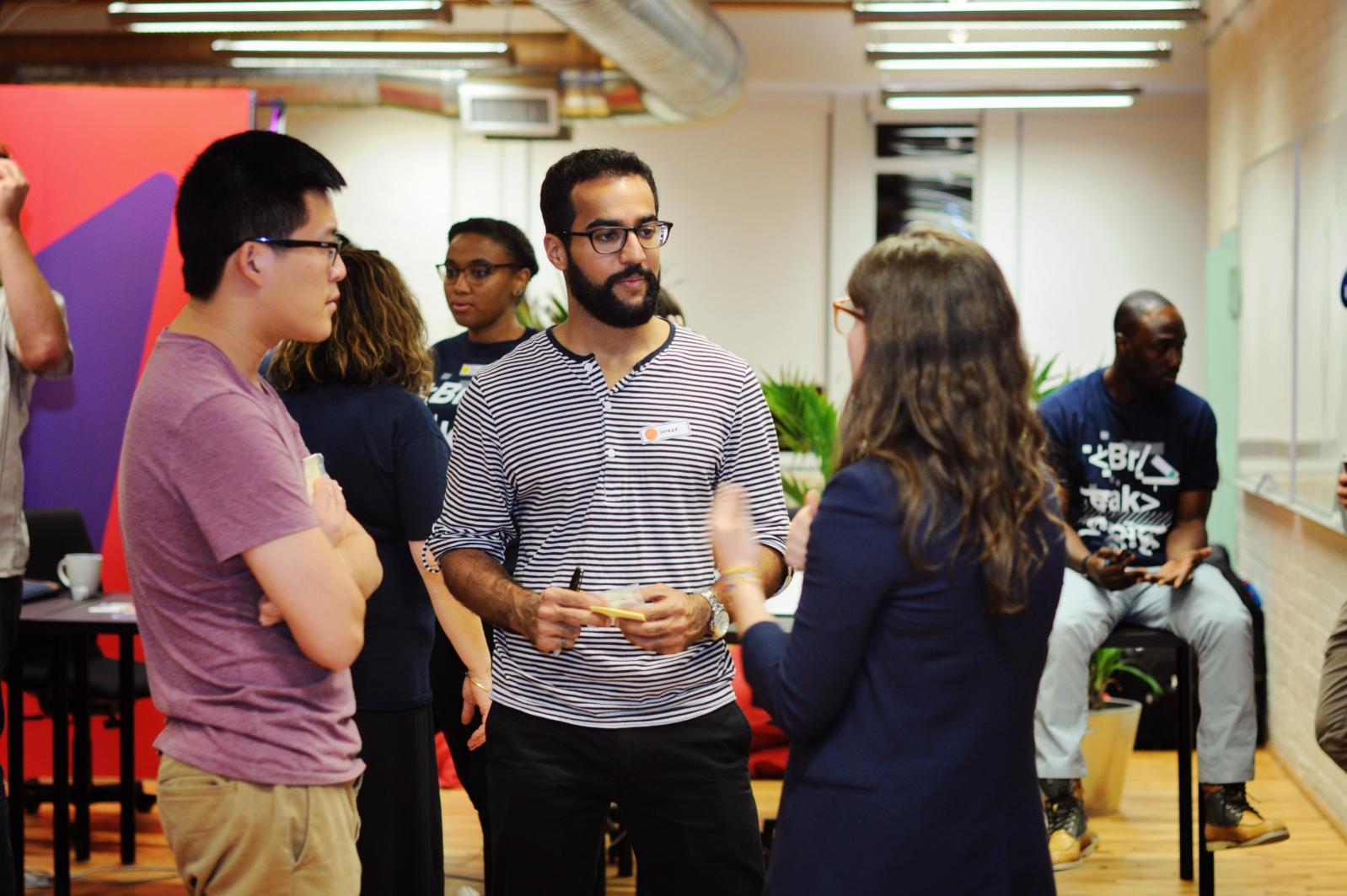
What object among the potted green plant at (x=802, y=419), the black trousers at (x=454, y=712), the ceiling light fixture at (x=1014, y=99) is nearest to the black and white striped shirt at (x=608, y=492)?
the black trousers at (x=454, y=712)

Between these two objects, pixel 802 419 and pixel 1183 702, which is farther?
pixel 802 419

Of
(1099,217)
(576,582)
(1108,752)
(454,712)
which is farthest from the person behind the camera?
(1099,217)

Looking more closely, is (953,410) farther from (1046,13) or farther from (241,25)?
(241,25)

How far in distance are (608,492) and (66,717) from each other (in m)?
2.50

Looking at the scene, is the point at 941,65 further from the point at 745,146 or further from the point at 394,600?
the point at 394,600

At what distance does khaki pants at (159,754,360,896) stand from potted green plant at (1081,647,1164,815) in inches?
145

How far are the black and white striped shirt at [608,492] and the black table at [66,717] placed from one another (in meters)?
1.80

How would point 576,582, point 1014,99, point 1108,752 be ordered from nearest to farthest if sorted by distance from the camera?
point 576,582 < point 1108,752 < point 1014,99

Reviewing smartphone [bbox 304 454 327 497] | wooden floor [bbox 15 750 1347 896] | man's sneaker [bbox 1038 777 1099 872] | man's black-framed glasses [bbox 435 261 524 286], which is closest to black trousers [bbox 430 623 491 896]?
wooden floor [bbox 15 750 1347 896]

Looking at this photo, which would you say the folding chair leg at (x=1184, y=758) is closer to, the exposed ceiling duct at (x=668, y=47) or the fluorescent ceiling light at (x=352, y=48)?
the exposed ceiling duct at (x=668, y=47)

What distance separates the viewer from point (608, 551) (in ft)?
7.64

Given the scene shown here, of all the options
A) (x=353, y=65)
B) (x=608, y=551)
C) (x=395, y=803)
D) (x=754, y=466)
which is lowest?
(x=395, y=803)

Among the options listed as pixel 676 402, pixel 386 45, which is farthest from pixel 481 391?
pixel 386 45

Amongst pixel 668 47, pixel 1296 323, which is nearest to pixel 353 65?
pixel 668 47
